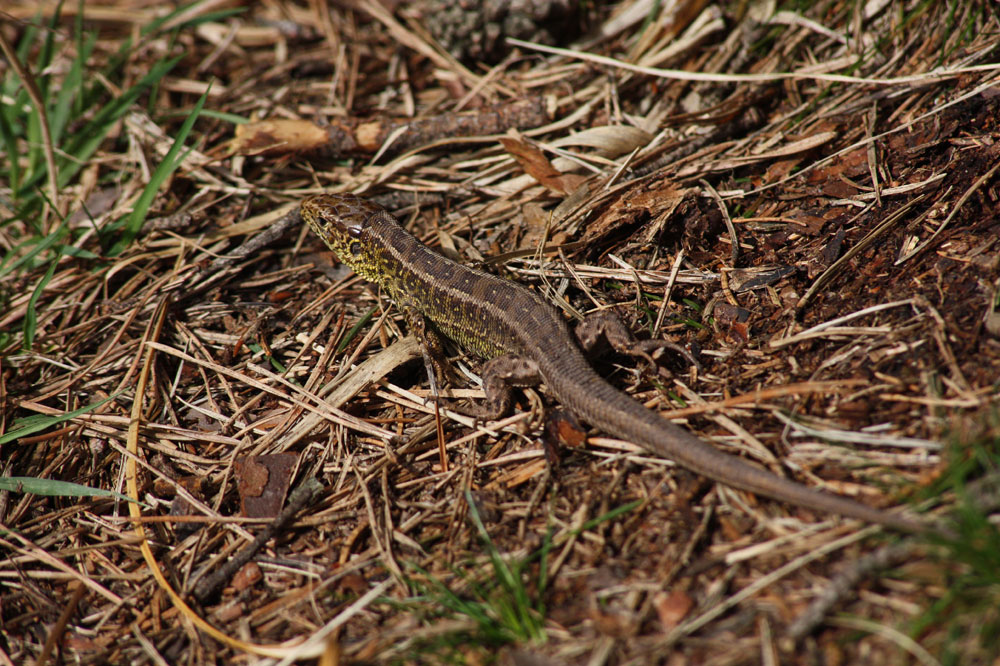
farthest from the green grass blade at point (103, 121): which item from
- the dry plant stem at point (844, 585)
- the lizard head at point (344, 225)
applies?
the dry plant stem at point (844, 585)

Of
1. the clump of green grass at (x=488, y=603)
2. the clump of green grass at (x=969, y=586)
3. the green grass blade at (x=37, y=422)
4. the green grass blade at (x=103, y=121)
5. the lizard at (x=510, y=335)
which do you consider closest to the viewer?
the clump of green grass at (x=969, y=586)

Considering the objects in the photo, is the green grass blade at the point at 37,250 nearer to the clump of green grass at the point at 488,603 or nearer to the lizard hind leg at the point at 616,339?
the clump of green grass at the point at 488,603

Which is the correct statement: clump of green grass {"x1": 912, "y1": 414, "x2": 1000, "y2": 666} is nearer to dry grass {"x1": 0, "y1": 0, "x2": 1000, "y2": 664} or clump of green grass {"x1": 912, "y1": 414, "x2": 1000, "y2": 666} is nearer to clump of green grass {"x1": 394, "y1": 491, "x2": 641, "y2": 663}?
dry grass {"x1": 0, "y1": 0, "x2": 1000, "y2": 664}

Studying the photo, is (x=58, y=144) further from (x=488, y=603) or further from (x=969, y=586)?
(x=969, y=586)

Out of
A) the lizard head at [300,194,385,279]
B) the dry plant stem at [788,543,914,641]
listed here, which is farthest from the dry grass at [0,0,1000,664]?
the lizard head at [300,194,385,279]

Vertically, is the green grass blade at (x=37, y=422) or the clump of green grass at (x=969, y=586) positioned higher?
the clump of green grass at (x=969, y=586)

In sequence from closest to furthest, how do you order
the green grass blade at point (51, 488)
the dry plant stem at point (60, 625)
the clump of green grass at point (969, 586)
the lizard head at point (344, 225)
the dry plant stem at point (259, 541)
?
1. the clump of green grass at point (969, 586)
2. the dry plant stem at point (60, 625)
3. the dry plant stem at point (259, 541)
4. the green grass blade at point (51, 488)
5. the lizard head at point (344, 225)
